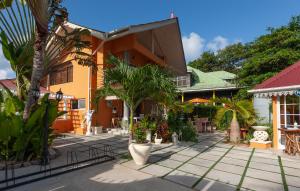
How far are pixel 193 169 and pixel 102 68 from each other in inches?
379

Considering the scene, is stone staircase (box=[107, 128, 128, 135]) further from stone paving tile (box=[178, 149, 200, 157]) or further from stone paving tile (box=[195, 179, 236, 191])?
stone paving tile (box=[195, 179, 236, 191])

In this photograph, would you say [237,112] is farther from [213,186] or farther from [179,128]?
[213,186]

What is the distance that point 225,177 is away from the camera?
638cm

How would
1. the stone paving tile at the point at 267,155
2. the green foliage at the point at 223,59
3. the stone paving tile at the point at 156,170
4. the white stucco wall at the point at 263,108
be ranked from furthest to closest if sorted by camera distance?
the green foliage at the point at 223,59 < the white stucco wall at the point at 263,108 < the stone paving tile at the point at 267,155 < the stone paving tile at the point at 156,170

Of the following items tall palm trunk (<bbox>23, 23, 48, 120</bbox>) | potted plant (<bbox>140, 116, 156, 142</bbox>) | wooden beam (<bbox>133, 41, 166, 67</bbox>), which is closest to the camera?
tall palm trunk (<bbox>23, 23, 48, 120</bbox>)

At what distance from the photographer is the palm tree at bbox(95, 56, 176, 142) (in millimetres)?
8422

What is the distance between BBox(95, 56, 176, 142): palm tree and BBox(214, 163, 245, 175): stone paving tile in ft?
9.93

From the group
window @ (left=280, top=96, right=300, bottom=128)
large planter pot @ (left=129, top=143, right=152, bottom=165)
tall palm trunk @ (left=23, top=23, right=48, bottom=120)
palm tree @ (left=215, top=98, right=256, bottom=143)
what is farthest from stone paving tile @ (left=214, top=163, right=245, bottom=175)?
tall palm trunk @ (left=23, top=23, right=48, bottom=120)

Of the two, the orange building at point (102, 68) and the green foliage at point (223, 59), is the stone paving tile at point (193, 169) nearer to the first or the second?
the orange building at point (102, 68)

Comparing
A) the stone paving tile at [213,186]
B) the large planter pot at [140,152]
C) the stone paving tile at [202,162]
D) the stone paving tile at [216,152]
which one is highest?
the large planter pot at [140,152]

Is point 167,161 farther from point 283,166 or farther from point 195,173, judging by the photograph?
point 283,166

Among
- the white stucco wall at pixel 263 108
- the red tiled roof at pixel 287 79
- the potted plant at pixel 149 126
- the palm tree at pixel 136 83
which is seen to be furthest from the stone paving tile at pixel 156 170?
the white stucco wall at pixel 263 108

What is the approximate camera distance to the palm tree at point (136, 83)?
27.6 ft

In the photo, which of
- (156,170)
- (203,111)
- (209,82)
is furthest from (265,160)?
(209,82)
